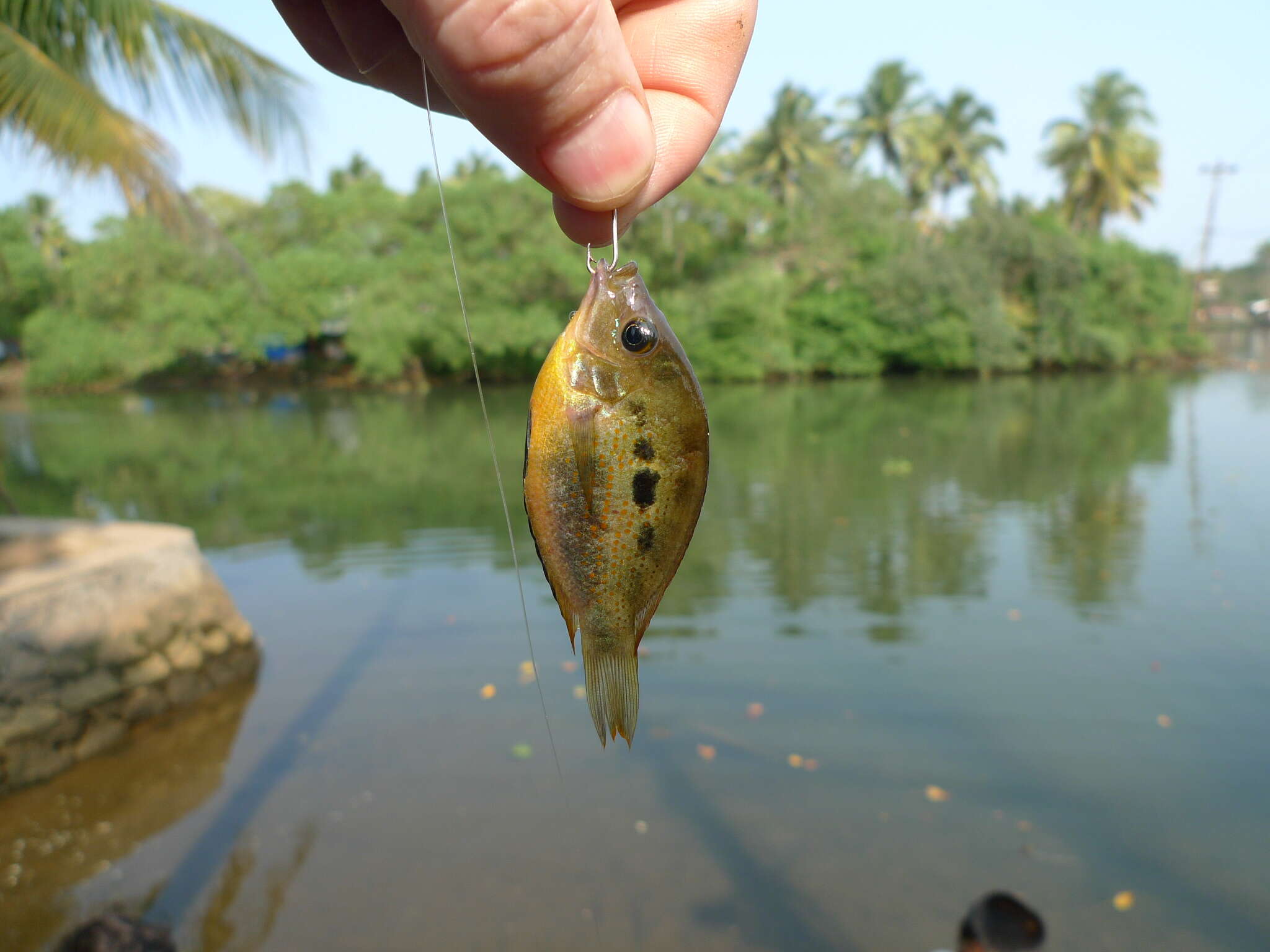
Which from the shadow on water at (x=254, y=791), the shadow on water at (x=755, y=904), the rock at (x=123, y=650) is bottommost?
the shadow on water at (x=755, y=904)

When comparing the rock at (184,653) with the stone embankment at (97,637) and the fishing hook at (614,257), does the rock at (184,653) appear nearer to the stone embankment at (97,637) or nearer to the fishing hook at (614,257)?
the stone embankment at (97,637)

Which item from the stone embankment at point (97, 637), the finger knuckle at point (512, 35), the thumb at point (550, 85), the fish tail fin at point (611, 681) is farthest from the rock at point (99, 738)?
the finger knuckle at point (512, 35)

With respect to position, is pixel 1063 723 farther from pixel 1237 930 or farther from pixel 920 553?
pixel 920 553

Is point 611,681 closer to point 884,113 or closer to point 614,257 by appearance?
point 614,257

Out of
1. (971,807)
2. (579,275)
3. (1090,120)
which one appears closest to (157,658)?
Answer: (971,807)

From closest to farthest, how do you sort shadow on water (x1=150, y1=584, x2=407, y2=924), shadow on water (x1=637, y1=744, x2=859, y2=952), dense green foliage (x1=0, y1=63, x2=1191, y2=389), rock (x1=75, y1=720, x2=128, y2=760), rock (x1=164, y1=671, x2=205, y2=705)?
shadow on water (x1=637, y1=744, x2=859, y2=952) → shadow on water (x1=150, y1=584, x2=407, y2=924) → rock (x1=75, y1=720, x2=128, y2=760) → rock (x1=164, y1=671, x2=205, y2=705) → dense green foliage (x1=0, y1=63, x2=1191, y2=389)

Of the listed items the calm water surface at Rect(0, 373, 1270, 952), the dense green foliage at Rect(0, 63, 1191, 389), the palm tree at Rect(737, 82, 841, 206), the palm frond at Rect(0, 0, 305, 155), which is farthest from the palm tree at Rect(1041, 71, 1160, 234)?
the palm frond at Rect(0, 0, 305, 155)

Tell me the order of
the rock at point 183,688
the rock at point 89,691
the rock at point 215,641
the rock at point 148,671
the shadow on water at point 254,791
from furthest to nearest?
the rock at point 215,641 < the rock at point 183,688 < the rock at point 148,671 < the rock at point 89,691 < the shadow on water at point 254,791

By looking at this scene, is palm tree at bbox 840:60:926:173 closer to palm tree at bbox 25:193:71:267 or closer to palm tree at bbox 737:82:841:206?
palm tree at bbox 737:82:841:206
